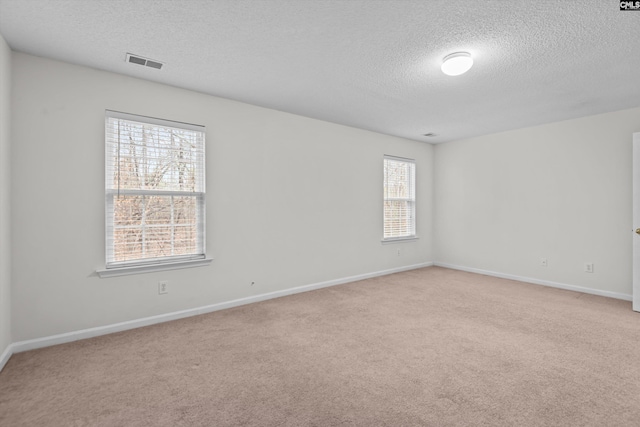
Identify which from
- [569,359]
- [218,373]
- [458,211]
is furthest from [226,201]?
[458,211]

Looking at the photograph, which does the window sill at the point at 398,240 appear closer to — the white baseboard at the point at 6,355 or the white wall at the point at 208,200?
the white wall at the point at 208,200

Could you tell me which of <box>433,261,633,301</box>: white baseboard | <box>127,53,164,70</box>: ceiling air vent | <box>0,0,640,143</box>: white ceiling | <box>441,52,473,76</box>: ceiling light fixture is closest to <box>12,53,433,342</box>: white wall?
<box>0,0,640,143</box>: white ceiling

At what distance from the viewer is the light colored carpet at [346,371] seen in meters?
1.81

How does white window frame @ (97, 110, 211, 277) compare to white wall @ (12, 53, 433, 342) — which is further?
white window frame @ (97, 110, 211, 277)

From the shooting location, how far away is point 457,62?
262 cm

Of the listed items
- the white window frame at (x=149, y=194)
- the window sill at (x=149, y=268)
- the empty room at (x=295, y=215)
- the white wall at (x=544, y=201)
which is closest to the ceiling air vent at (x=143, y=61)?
the empty room at (x=295, y=215)

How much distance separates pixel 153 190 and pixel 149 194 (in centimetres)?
6

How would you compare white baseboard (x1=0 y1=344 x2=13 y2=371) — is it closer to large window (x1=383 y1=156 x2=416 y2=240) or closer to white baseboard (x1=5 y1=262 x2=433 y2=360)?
white baseboard (x1=5 y1=262 x2=433 y2=360)

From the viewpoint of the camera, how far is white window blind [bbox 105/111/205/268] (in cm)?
304

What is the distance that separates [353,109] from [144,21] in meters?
2.57

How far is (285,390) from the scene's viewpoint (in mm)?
2055

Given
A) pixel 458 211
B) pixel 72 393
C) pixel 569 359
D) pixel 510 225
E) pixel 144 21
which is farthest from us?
pixel 458 211

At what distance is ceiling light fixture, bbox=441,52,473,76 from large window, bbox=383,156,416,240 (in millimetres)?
2839

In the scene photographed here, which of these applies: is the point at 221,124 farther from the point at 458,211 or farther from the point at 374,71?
the point at 458,211
